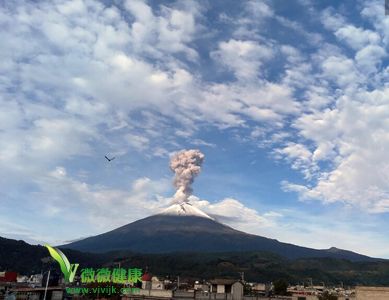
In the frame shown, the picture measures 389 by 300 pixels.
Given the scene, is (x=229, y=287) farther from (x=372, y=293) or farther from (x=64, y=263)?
(x=64, y=263)

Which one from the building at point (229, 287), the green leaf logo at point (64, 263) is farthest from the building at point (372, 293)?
the green leaf logo at point (64, 263)

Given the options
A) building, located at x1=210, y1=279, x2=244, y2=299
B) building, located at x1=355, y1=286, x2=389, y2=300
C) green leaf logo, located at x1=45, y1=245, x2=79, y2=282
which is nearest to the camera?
building, located at x1=355, y1=286, x2=389, y2=300

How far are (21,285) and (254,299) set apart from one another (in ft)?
193

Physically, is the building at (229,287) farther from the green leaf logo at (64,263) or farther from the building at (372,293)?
the green leaf logo at (64,263)

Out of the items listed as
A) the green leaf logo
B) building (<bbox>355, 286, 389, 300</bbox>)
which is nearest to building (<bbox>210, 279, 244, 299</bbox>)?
building (<bbox>355, 286, 389, 300</bbox>)

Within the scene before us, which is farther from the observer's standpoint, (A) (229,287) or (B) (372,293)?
(A) (229,287)

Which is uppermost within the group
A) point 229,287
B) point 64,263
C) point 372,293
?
point 64,263

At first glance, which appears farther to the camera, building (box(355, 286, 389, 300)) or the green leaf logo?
the green leaf logo

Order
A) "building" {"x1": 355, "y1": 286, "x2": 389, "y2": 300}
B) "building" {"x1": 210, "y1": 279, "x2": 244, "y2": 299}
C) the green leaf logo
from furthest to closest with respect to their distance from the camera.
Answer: the green leaf logo < "building" {"x1": 210, "y1": 279, "x2": 244, "y2": 299} < "building" {"x1": 355, "y1": 286, "x2": 389, "y2": 300}

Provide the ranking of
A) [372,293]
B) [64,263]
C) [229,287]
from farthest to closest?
[64,263] < [229,287] < [372,293]

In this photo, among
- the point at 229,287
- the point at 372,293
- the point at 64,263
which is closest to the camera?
the point at 372,293

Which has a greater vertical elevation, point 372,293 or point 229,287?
point 229,287

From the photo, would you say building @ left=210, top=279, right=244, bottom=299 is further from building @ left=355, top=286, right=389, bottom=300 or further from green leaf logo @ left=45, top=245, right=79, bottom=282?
green leaf logo @ left=45, top=245, right=79, bottom=282

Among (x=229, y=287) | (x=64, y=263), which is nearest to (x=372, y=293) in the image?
(x=229, y=287)
